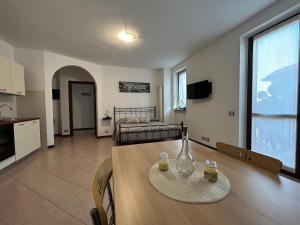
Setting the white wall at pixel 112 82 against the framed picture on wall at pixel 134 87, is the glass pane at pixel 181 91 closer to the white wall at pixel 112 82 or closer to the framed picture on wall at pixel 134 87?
the white wall at pixel 112 82

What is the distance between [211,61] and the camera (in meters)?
3.66

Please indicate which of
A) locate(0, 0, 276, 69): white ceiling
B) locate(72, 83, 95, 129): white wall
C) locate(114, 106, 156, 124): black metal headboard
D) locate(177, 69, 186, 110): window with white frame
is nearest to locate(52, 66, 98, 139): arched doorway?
locate(114, 106, 156, 124): black metal headboard

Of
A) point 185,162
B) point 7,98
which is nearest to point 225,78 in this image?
point 185,162

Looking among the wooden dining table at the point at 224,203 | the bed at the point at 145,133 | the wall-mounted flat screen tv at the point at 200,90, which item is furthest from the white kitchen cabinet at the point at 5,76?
the wall-mounted flat screen tv at the point at 200,90

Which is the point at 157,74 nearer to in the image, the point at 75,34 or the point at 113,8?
the point at 75,34

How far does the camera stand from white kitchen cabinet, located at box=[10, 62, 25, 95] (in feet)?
10.2

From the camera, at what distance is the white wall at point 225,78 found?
2694 millimetres

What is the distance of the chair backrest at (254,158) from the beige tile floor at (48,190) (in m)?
1.52

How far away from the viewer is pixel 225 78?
324 centimetres

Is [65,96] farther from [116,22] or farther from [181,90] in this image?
[181,90]

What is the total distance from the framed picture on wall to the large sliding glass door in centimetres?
387

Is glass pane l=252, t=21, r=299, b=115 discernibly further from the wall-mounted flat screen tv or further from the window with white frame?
the window with white frame

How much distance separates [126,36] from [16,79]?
8.39 ft

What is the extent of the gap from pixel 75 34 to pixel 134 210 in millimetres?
3497
